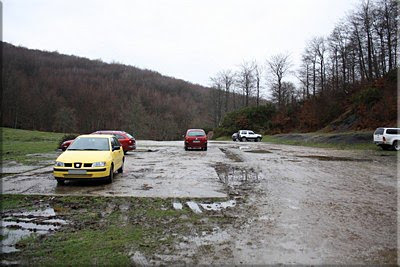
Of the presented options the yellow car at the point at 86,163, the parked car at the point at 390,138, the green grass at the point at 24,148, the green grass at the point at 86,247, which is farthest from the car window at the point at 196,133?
the green grass at the point at 86,247

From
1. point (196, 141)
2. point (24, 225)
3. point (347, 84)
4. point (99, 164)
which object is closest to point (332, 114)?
point (347, 84)

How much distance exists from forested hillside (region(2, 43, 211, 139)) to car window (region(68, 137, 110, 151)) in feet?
245

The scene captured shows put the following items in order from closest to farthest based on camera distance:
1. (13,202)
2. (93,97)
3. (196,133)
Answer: (13,202) < (196,133) < (93,97)

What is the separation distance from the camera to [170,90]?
124m

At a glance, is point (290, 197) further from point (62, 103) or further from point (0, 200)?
point (62, 103)

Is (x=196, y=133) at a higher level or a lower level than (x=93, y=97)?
lower

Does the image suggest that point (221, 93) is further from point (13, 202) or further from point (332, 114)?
point (13, 202)

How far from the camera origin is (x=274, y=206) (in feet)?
21.8

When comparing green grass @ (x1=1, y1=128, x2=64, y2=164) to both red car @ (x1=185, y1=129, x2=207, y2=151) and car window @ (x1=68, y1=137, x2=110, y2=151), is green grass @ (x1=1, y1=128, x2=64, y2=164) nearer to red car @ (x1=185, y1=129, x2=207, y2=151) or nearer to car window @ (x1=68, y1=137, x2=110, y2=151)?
car window @ (x1=68, y1=137, x2=110, y2=151)

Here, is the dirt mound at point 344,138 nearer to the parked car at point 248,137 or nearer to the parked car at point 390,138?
the parked car at point 390,138

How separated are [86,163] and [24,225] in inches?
133

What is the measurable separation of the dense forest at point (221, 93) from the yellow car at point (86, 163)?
1145 inches

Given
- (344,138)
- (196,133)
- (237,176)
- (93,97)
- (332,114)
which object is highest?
(93,97)

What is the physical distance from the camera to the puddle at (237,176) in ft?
31.6
